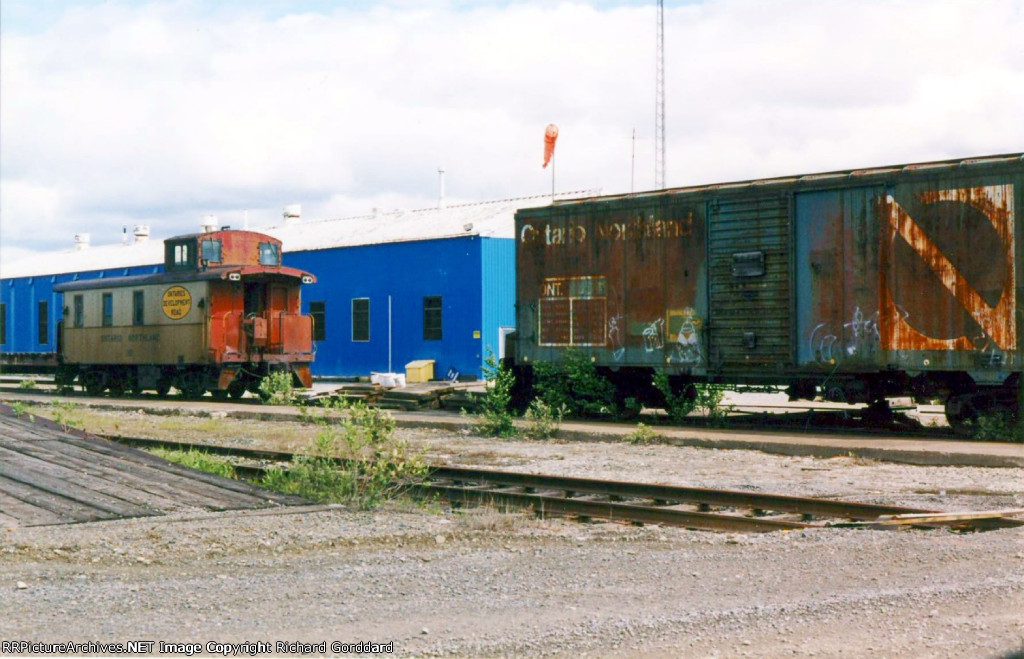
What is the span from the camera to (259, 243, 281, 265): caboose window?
2694cm

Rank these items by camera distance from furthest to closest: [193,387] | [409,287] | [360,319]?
[360,319] < [409,287] < [193,387]

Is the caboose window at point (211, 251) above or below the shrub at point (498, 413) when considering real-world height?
above

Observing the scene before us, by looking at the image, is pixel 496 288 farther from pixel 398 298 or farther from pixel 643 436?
pixel 643 436

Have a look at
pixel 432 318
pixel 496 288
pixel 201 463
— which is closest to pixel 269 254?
pixel 432 318

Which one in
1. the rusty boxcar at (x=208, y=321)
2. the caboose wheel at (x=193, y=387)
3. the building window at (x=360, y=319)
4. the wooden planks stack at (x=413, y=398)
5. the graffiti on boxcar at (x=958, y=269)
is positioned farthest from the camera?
the building window at (x=360, y=319)

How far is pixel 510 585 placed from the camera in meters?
6.33

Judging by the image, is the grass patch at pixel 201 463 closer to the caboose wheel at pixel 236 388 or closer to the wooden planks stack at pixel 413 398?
the wooden planks stack at pixel 413 398

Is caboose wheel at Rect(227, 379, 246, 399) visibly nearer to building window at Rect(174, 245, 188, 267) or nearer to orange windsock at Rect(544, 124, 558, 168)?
building window at Rect(174, 245, 188, 267)

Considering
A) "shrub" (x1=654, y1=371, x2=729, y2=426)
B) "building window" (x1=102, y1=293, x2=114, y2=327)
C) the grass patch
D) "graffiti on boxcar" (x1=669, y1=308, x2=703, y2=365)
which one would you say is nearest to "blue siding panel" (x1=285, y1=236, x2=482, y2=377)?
"building window" (x1=102, y1=293, x2=114, y2=327)

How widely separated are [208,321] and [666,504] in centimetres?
1705

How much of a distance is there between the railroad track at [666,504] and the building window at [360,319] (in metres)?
21.9

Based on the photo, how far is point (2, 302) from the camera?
45.2 metres

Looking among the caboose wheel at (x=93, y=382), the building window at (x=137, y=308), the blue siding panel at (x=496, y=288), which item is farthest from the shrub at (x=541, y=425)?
the caboose wheel at (x=93, y=382)

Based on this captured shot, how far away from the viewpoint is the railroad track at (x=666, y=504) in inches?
337
